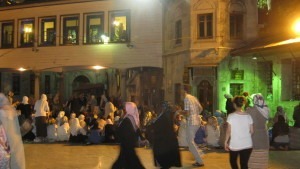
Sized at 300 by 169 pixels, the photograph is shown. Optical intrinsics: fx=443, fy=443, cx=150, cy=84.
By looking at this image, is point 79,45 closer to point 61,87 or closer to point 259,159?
point 61,87

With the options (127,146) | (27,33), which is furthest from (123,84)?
(127,146)

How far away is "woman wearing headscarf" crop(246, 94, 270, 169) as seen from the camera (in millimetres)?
8062

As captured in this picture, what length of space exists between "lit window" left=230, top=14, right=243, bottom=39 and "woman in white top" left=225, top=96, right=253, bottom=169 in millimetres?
14822

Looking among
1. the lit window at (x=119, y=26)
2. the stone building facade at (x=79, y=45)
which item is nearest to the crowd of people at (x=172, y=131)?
the stone building facade at (x=79, y=45)

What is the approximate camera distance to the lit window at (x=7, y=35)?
3096 cm

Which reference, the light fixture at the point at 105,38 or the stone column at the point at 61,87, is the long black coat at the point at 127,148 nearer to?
the light fixture at the point at 105,38

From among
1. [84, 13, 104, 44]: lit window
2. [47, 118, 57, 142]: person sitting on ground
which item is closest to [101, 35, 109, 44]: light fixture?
[84, 13, 104, 44]: lit window

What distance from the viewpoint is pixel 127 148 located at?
9.09 meters

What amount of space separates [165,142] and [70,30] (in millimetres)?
20423

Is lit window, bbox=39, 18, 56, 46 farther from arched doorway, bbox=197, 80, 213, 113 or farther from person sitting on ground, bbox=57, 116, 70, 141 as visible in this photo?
person sitting on ground, bbox=57, 116, 70, 141

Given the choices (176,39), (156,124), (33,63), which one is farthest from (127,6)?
(156,124)

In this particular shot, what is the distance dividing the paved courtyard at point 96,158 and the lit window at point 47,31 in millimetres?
14945

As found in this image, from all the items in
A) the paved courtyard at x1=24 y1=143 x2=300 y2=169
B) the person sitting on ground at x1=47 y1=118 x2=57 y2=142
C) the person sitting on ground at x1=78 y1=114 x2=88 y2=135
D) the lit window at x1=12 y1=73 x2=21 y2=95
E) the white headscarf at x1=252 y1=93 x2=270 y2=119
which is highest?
the lit window at x1=12 y1=73 x2=21 y2=95

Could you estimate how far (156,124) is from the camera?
10.1 m
